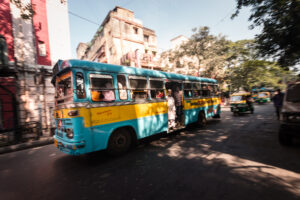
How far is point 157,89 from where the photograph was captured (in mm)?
5836

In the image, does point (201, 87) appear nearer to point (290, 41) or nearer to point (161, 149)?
point (290, 41)

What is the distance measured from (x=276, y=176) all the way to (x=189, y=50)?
1761 cm

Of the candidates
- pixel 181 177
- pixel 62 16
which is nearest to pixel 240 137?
pixel 181 177

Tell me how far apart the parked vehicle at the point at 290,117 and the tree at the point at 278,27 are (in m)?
2.87

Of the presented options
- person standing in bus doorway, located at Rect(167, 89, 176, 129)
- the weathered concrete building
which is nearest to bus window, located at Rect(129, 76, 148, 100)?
person standing in bus doorway, located at Rect(167, 89, 176, 129)

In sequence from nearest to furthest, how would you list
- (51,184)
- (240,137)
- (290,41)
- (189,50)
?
1. (51,184)
2. (240,137)
3. (290,41)
4. (189,50)

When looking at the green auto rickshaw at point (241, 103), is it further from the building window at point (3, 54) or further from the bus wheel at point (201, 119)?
the building window at point (3, 54)

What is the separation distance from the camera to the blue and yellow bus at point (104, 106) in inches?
147

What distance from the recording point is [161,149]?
4.95 m

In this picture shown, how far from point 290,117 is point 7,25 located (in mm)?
16028

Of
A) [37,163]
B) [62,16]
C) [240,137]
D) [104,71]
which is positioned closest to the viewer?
[104,71]

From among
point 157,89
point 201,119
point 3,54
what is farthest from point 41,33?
point 201,119

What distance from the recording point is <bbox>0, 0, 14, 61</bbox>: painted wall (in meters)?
9.51

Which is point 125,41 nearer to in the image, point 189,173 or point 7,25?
point 7,25
